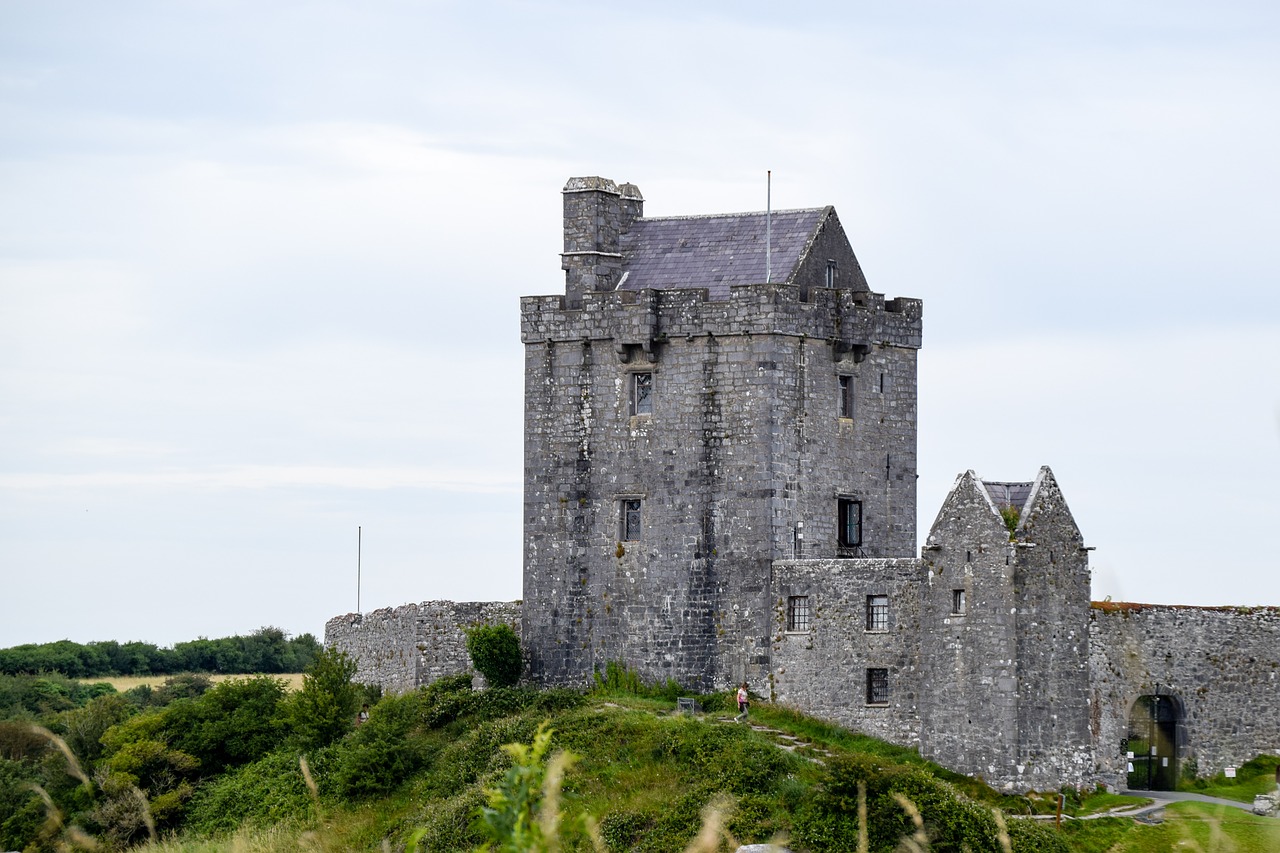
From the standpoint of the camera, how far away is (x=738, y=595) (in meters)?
39.2

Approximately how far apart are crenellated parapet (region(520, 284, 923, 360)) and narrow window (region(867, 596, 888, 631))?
638 cm

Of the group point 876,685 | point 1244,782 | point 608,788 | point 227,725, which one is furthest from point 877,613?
point 227,725

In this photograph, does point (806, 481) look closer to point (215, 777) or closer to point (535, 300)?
point (535, 300)

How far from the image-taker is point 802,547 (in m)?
39.6

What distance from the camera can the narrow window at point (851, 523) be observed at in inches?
1606

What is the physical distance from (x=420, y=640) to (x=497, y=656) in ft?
15.5

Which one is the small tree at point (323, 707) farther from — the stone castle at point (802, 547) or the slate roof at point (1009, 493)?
the slate roof at point (1009, 493)

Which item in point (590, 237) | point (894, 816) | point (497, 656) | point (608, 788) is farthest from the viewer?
point (590, 237)

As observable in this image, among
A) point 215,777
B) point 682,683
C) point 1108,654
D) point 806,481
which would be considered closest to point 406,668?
point 215,777

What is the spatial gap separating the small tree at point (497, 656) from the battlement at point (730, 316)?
6.92 m

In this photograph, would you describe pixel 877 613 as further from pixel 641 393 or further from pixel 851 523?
pixel 641 393

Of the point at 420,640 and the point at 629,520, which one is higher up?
the point at 629,520

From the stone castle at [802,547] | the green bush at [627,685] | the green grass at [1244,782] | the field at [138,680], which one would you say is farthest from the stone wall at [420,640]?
the field at [138,680]

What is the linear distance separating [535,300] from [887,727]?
13137 mm
